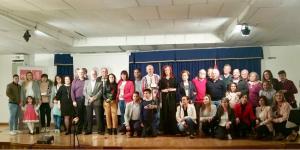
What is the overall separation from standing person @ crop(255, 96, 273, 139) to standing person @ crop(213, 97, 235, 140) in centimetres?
47

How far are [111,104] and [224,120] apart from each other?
2.29 metres

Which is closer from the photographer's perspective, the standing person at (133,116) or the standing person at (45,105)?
the standing person at (133,116)

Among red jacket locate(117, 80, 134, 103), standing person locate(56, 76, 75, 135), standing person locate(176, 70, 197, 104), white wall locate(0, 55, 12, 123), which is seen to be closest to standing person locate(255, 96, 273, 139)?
standing person locate(176, 70, 197, 104)

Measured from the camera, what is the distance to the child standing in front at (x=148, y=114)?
6043mm

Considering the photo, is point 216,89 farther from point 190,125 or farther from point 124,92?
point 124,92

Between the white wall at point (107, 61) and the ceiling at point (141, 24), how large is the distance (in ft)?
0.85

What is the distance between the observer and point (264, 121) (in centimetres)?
552

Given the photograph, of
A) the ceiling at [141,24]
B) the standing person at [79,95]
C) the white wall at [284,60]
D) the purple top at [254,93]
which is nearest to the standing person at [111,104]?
the standing person at [79,95]

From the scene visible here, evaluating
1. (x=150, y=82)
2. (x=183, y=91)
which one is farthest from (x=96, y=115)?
(x=183, y=91)

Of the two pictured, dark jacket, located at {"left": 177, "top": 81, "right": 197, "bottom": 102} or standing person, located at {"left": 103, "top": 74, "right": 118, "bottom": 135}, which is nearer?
dark jacket, located at {"left": 177, "top": 81, "right": 197, "bottom": 102}

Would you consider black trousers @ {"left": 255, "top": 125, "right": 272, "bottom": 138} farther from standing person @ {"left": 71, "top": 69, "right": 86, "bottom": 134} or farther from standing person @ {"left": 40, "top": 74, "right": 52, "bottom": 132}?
standing person @ {"left": 40, "top": 74, "right": 52, "bottom": 132}

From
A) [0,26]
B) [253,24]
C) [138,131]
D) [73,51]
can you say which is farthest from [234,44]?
[0,26]

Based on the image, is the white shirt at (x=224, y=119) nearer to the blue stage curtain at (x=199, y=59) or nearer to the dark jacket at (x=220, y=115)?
the dark jacket at (x=220, y=115)

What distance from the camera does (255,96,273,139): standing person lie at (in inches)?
216
